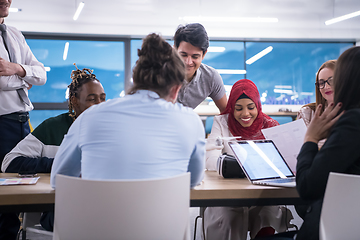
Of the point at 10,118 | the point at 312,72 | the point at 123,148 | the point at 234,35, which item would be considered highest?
the point at 234,35

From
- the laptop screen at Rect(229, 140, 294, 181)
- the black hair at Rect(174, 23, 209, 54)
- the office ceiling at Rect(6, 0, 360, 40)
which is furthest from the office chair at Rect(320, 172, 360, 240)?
the office ceiling at Rect(6, 0, 360, 40)

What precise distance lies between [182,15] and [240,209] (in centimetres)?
483

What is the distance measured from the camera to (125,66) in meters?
5.96

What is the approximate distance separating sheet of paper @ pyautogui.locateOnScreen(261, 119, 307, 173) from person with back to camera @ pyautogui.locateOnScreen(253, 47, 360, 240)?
37 cm

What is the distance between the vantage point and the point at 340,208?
3.00 ft

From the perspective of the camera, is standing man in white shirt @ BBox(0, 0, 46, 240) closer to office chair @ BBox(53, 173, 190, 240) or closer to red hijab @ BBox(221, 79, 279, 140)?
office chair @ BBox(53, 173, 190, 240)

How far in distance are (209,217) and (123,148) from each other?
1.04 meters

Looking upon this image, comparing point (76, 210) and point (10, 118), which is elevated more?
point (10, 118)

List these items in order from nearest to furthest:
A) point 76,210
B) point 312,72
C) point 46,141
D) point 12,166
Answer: point 76,210 → point 12,166 → point 46,141 → point 312,72

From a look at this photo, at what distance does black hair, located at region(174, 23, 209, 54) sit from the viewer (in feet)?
6.33

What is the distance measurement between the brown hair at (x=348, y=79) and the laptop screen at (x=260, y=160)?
43 centimetres

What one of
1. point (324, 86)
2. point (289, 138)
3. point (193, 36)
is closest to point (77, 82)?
point (193, 36)

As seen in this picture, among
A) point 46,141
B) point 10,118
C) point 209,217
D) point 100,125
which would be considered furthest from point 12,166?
point 209,217

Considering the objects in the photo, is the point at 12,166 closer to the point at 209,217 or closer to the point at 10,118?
the point at 10,118
